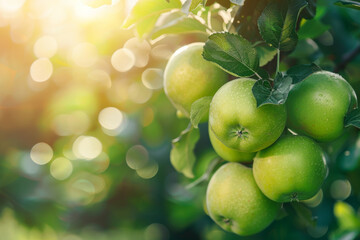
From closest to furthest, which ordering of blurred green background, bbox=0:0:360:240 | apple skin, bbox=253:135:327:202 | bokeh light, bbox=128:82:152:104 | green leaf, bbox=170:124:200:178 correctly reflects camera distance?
apple skin, bbox=253:135:327:202, green leaf, bbox=170:124:200:178, blurred green background, bbox=0:0:360:240, bokeh light, bbox=128:82:152:104

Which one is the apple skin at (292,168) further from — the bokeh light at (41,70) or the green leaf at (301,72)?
the bokeh light at (41,70)

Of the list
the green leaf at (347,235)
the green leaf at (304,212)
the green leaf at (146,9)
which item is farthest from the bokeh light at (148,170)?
the green leaf at (146,9)

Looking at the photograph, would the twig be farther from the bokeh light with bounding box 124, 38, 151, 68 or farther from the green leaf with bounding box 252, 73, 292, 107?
the bokeh light with bounding box 124, 38, 151, 68

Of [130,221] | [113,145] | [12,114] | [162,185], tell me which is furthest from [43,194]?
[130,221]

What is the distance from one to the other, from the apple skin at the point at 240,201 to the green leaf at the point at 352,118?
0.85ft

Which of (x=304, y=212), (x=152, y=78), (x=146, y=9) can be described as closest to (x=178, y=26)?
(x=146, y=9)

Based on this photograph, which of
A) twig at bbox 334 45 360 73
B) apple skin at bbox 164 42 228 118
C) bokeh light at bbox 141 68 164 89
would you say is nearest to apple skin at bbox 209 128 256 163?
apple skin at bbox 164 42 228 118

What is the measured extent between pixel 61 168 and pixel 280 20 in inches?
101

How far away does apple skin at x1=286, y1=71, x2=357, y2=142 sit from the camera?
0.83m

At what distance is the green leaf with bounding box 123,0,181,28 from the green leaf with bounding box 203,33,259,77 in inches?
7.5

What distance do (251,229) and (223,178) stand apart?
0.15 m

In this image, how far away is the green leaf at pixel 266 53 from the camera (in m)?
0.96

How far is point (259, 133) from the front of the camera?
770mm

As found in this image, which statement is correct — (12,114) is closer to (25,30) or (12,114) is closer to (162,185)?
(25,30)
